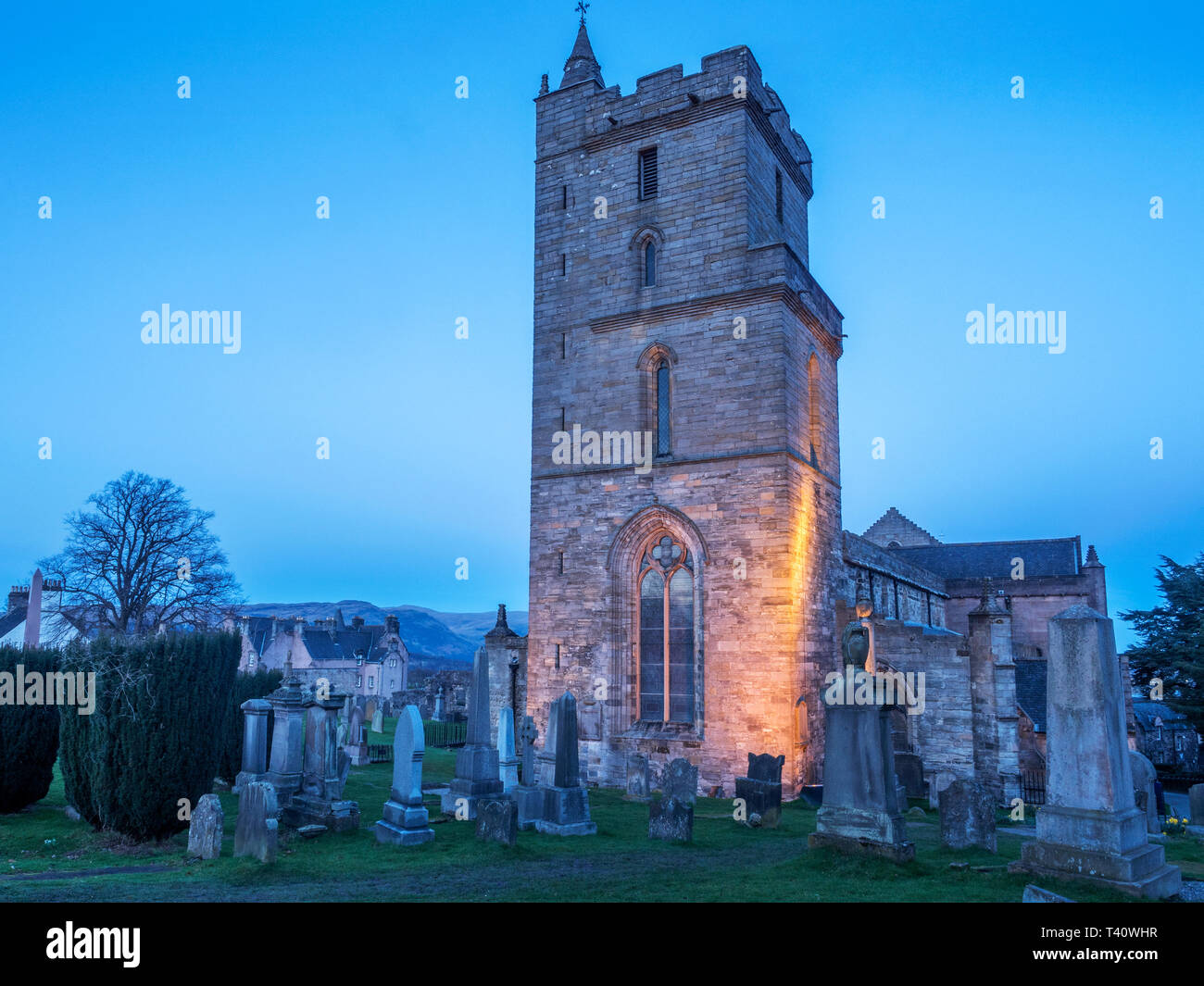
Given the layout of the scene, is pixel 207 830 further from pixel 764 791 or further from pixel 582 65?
pixel 582 65

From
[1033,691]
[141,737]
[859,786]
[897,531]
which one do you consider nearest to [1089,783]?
[859,786]

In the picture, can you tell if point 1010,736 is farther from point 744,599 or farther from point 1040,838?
point 1040,838

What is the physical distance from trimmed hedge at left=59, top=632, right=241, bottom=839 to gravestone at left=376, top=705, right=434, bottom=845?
2.73 m

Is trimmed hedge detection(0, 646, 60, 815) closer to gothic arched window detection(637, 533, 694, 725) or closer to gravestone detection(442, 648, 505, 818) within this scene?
gravestone detection(442, 648, 505, 818)

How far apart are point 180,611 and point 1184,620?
37946mm

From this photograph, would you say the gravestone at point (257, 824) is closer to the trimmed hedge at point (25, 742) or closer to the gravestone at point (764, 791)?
the trimmed hedge at point (25, 742)

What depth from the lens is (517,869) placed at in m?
9.87

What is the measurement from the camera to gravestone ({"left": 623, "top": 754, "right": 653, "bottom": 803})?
16.4 meters

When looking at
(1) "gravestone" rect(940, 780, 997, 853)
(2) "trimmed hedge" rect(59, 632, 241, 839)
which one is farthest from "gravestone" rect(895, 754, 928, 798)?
(2) "trimmed hedge" rect(59, 632, 241, 839)

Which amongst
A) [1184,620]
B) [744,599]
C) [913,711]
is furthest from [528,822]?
[1184,620]

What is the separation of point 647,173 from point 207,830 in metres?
17.2

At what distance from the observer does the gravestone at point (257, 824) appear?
388 inches
